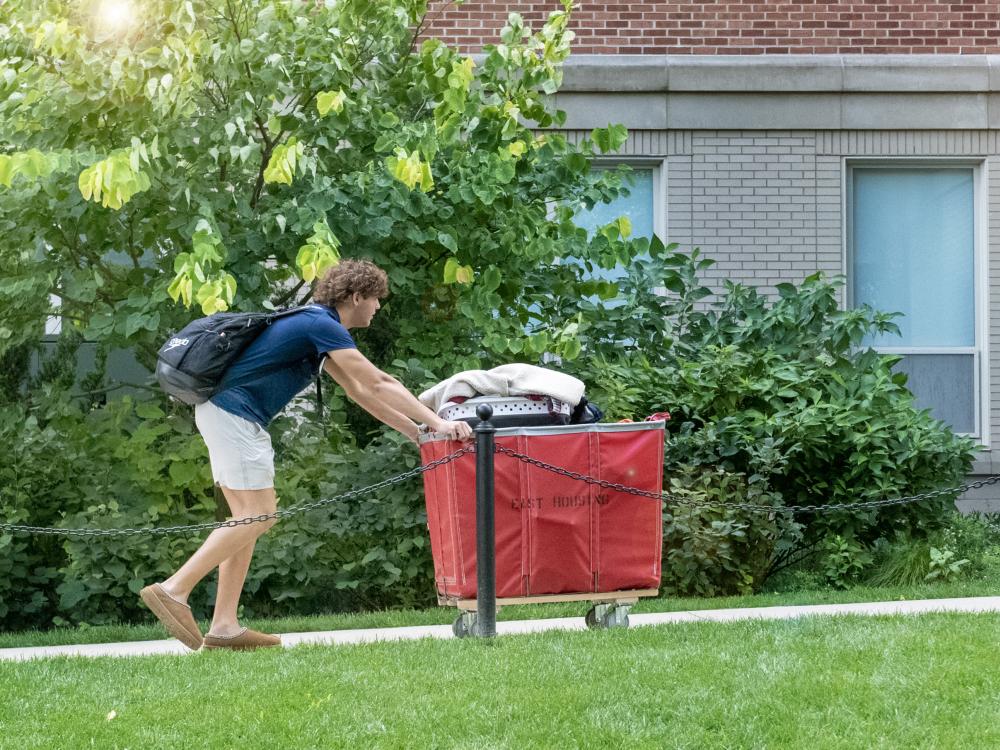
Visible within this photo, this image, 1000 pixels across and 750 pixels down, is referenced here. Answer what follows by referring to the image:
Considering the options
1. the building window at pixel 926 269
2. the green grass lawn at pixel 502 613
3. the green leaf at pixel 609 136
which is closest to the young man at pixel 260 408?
the green grass lawn at pixel 502 613

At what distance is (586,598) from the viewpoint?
6.57 m

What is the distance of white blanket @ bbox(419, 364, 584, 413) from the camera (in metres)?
6.50

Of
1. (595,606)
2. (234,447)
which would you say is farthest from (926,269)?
(234,447)

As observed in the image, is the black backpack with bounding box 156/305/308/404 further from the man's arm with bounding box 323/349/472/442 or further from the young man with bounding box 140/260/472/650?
the man's arm with bounding box 323/349/472/442

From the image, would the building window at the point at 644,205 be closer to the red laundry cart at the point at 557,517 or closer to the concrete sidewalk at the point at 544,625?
the concrete sidewalk at the point at 544,625

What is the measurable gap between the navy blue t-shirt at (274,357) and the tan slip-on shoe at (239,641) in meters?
1.00

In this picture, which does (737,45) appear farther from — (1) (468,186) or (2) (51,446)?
(2) (51,446)

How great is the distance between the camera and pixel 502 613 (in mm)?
7805

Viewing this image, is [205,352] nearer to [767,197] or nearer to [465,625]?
[465,625]

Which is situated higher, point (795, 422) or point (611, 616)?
point (795, 422)

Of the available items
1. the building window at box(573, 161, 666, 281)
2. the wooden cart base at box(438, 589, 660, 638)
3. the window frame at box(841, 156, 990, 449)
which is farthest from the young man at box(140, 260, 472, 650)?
the window frame at box(841, 156, 990, 449)

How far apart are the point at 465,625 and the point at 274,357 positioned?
5.23ft

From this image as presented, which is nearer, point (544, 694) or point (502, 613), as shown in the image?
point (544, 694)

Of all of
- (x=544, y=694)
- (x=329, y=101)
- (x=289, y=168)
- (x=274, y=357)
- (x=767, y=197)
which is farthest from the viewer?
(x=767, y=197)
